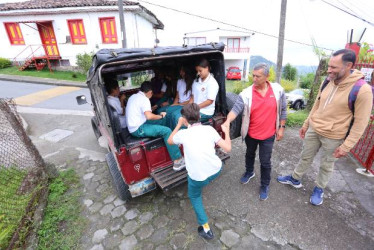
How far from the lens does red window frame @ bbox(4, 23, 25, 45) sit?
50.4 feet

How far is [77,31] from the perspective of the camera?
1476 cm

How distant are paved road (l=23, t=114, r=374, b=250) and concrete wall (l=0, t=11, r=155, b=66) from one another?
13.3 m

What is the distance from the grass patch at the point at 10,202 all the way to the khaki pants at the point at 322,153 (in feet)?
13.1

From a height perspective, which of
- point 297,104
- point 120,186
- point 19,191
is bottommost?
point 297,104

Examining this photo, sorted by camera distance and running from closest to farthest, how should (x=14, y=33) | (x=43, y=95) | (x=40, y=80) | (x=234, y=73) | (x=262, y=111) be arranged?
(x=262, y=111) → (x=43, y=95) → (x=40, y=80) → (x=14, y=33) → (x=234, y=73)

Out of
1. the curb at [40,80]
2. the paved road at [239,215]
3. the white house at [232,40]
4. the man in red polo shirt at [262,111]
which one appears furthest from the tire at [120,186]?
the white house at [232,40]

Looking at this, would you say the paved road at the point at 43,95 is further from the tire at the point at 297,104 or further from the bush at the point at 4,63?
the tire at the point at 297,104

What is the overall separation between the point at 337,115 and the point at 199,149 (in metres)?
1.84

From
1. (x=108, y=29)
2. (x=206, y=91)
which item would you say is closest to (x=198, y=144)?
(x=206, y=91)

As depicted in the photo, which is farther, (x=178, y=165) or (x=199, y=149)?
(x=178, y=165)

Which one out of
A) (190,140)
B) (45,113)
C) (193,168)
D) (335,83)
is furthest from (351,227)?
(45,113)

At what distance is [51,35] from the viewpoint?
600 inches

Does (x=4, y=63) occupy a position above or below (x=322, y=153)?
above

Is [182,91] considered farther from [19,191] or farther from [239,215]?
[19,191]
